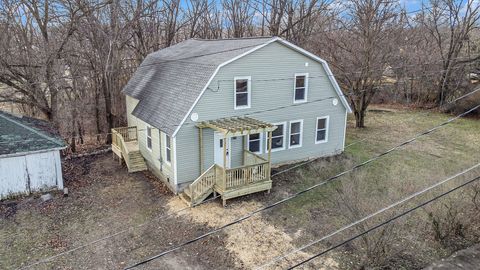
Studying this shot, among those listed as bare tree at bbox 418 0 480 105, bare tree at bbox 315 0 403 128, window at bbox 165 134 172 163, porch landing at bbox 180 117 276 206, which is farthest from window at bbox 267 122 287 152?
bare tree at bbox 418 0 480 105

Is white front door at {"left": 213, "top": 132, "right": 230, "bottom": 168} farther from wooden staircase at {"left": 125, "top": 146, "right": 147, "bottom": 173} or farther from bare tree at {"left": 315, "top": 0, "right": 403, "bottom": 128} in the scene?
bare tree at {"left": 315, "top": 0, "right": 403, "bottom": 128}

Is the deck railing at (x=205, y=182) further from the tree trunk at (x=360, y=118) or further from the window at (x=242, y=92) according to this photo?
the tree trunk at (x=360, y=118)

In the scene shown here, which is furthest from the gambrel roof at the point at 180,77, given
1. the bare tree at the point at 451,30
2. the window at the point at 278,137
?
the bare tree at the point at 451,30

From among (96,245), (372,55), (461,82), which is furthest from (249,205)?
(461,82)

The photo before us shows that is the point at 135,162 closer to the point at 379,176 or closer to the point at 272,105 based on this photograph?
the point at 272,105

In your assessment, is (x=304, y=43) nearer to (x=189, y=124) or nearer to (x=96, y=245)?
(x=189, y=124)

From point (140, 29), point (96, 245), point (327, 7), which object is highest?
point (327, 7)
